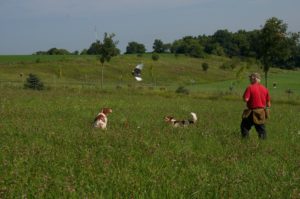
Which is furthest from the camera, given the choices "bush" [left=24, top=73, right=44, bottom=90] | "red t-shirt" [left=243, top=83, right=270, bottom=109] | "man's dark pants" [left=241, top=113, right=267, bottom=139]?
"bush" [left=24, top=73, right=44, bottom=90]

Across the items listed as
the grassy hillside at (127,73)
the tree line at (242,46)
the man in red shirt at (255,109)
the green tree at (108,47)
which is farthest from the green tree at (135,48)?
the man in red shirt at (255,109)

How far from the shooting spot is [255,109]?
14.4 meters

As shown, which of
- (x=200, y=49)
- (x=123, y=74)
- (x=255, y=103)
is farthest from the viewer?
(x=200, y=49)

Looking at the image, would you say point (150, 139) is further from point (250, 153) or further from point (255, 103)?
point (255, 103)

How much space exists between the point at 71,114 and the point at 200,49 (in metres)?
108

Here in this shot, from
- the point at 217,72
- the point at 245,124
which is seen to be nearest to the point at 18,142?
the point at 245,124

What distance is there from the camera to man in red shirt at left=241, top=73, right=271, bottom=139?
1430 centimetres

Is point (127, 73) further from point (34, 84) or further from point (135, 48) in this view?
point (135, 48)

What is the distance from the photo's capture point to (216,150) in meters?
10.9

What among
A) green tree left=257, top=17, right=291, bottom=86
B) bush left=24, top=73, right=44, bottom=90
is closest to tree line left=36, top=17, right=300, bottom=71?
green tree left=257, top=17, right=291, bottom=86

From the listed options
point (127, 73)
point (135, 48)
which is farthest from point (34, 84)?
point (135, 48)

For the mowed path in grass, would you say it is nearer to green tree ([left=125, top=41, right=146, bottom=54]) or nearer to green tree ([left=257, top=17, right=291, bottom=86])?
green tree ([left=257, top=17, right=291, bottom=86])

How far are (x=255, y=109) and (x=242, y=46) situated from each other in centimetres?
13543

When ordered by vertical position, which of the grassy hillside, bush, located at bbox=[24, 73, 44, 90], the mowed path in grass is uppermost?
the mowed path in grass
